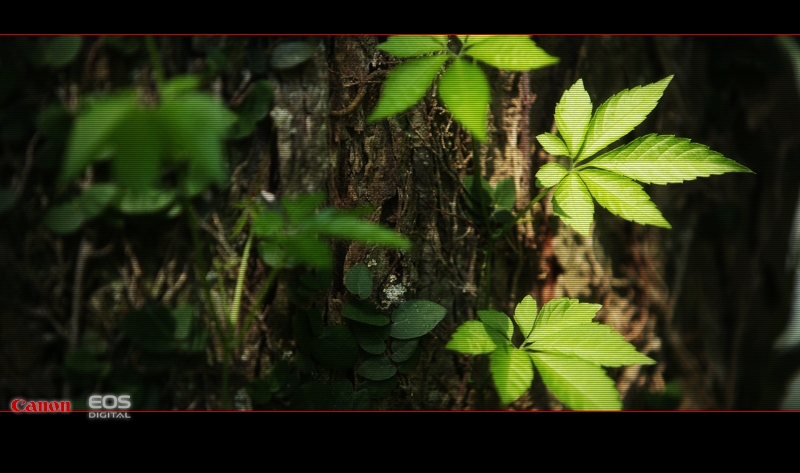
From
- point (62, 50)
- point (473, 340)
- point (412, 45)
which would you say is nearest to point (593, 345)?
point (473, 340)

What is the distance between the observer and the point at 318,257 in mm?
724

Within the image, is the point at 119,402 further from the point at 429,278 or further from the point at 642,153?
the point at 642,153

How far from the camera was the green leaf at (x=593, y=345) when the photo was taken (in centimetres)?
79

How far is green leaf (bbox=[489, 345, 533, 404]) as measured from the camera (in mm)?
751

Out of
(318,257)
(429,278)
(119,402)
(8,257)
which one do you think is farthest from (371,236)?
(8,257)

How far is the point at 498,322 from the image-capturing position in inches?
34.5

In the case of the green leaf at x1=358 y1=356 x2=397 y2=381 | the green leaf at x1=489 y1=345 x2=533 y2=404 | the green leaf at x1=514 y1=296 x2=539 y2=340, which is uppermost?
the green leaf at x1=514 y1=296 x2=539 y2=340

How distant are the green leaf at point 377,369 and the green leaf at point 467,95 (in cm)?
43

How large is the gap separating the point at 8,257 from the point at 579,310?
3.63 feet

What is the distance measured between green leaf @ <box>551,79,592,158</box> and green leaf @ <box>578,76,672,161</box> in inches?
0.4

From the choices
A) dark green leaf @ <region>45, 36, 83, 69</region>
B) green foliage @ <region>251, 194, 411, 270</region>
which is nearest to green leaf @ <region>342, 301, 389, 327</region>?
green foliage @ <region>251, 194, 411, 270</region>

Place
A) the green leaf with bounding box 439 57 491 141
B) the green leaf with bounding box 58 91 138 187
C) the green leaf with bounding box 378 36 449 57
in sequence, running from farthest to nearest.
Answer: the green leaf with bounding box 378 36 449 57, the green leaf with bounding box 439 57 491 141, the green leaf with bounding box 58 91 138 187

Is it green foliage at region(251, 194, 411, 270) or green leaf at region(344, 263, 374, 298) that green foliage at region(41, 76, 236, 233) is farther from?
green leaf at region(344, 263, 374, 298)

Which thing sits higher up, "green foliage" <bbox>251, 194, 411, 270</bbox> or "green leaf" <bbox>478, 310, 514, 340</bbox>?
"green foliage" <bbox>251, 194, 411, 270</bbox>
